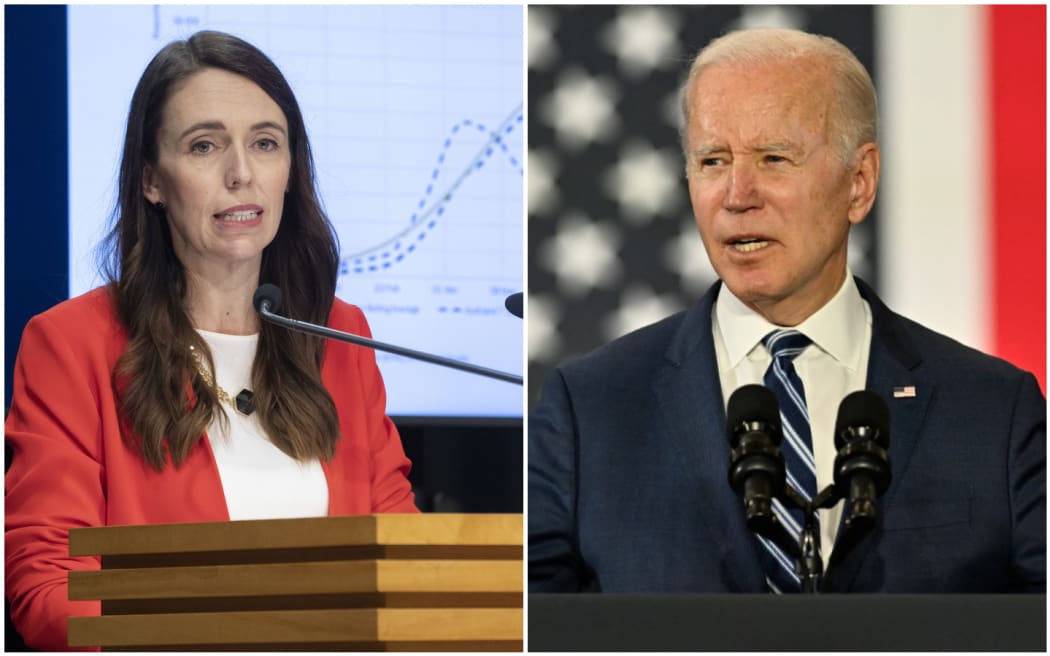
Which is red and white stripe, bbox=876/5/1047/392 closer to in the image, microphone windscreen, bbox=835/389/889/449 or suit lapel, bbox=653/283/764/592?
microphone windscreen, bbox=835/389/889/449

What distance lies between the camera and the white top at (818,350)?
372 cm

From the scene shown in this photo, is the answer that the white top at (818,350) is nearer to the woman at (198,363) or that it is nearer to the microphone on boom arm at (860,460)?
the microphone on boom arm at (860,460)

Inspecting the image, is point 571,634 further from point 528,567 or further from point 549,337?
point 549,337

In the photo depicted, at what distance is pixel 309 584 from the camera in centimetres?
299

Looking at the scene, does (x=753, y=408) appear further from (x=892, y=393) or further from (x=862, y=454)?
(x=892, y=393)

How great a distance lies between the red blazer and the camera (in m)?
3.72

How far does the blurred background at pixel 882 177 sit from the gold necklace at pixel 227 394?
727 mm

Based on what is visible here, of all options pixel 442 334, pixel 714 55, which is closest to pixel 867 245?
pixel 714 55

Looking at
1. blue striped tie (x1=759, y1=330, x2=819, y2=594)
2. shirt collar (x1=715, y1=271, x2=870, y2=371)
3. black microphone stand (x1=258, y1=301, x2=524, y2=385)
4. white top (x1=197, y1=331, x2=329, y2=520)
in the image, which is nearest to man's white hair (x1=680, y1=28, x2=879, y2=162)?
shirt collar (x1=715, y1=271, x2=870, y2=371)

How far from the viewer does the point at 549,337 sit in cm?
382

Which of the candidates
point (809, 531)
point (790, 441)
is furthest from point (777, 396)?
point (809, 531)

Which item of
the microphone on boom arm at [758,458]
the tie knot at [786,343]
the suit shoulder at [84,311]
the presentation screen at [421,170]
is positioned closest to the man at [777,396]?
the tie knot at [786,343]

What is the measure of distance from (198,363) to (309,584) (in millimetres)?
1059

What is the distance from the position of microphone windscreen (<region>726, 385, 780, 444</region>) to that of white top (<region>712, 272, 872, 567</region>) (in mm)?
157
